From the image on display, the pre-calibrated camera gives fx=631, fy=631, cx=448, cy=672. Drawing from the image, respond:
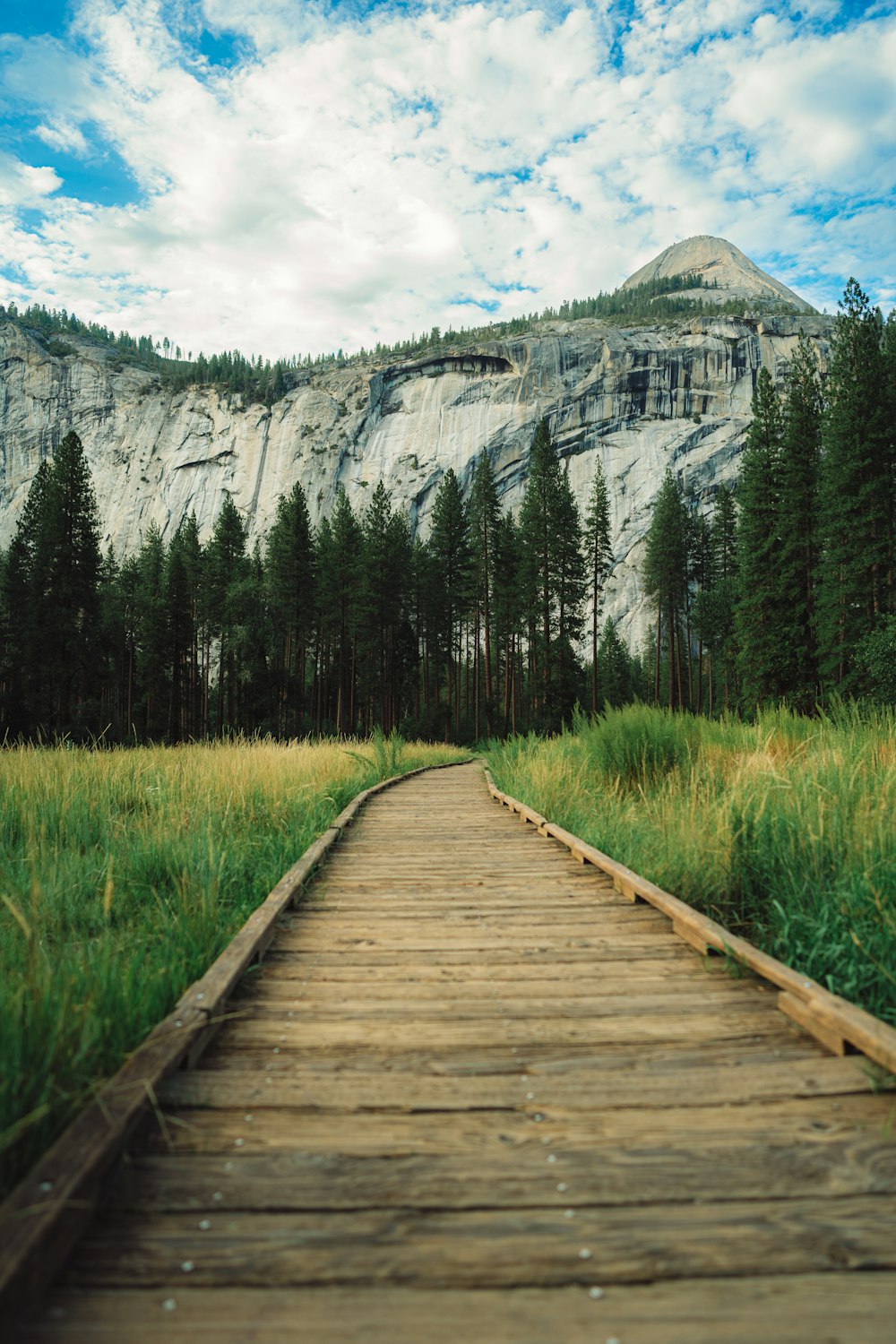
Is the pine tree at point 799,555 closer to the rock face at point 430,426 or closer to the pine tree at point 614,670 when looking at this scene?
the pine tree at point 614,670

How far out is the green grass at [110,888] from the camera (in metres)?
1.77

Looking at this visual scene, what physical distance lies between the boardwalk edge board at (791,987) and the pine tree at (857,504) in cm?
2488

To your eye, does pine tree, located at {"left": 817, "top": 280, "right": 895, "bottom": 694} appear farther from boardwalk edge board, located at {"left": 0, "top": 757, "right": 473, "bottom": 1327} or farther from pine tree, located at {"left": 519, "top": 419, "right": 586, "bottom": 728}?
boardwalk edge board, located at {"left": 0, "top": 757, "right": 473, "bottom": 1327}

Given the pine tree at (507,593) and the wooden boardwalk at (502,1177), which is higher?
the pine tree at (507,593)

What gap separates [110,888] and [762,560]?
33303 millimetres

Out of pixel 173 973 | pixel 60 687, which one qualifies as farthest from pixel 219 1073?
pixel 60 687

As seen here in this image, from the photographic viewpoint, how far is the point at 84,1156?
1.47 metres

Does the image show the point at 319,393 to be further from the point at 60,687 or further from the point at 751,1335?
the point at 751,1335

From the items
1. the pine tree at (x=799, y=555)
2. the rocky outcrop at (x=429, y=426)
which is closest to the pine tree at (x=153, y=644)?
the pine tree at (x=799, y=555)

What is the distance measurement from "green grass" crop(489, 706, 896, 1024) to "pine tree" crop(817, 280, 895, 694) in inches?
825

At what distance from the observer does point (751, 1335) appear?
47.2 inches

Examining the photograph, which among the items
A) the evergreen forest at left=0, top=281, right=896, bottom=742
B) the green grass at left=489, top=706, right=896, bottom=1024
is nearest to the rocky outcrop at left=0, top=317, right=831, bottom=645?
the evergreen forest at left=0, top=281, right=896, bottom=742

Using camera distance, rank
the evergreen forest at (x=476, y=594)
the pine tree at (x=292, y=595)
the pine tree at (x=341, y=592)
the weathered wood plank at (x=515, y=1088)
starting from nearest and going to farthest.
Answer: the weathered wood plank at (x=515, y=1088)
the evergreen forest at (x=476, y=594)
the pine tree at (x=341, y=592)
the pine tree at (x=292, y=595)

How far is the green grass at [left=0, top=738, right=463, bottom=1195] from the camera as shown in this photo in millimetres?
1768
